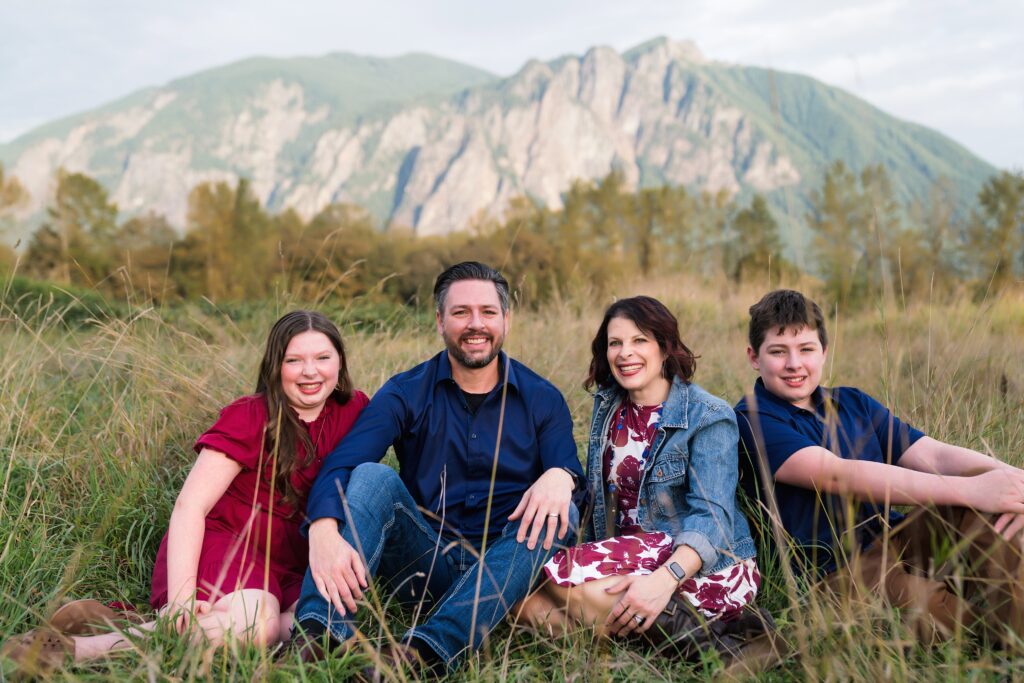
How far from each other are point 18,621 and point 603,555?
190 cm

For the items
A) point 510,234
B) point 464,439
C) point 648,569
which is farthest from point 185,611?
point 510,234

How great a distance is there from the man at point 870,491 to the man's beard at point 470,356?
999mm

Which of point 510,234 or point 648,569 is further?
point 510,234

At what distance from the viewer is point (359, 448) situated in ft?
8.46

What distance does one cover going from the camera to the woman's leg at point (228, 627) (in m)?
2.06

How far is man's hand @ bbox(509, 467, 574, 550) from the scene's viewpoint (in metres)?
2.36

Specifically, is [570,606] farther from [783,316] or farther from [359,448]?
[783,316]

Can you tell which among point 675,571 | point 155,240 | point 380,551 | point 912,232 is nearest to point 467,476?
point 380,551

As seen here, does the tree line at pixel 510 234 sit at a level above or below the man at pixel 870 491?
above

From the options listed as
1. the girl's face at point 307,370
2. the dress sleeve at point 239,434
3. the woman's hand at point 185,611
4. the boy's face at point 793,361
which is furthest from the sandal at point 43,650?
the boy's face at point 793,361

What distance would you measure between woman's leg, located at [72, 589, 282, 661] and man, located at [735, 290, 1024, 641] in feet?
5.24

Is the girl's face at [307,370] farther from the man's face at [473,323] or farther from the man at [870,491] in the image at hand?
the man at [870,491]

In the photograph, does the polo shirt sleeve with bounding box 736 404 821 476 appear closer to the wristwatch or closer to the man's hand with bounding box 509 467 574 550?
the wristwatch

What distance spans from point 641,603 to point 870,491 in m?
0.84
